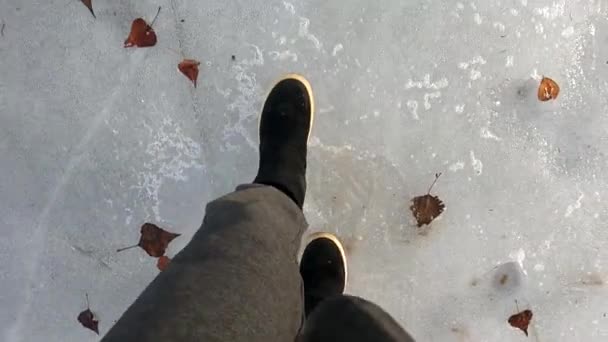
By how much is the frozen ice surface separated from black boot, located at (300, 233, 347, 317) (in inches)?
1.8

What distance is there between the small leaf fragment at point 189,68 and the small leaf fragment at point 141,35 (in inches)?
2.8

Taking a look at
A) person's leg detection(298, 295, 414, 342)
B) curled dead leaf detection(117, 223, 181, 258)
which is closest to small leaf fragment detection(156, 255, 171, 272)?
curled dead leaf detection(117, 223, 181, 258)

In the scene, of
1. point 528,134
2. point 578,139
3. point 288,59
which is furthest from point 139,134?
point 578,139

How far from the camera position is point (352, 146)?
3.65 ft

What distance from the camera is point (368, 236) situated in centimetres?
113

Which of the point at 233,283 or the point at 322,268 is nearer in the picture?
the point at 233,283

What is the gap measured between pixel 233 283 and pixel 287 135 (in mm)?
417

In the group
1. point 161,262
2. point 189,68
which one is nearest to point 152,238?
point 161,262

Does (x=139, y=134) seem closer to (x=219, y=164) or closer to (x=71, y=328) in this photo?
(x=219, y=164)

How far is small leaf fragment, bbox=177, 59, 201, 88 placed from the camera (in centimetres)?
110

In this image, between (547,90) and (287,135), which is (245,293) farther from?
(547,90)

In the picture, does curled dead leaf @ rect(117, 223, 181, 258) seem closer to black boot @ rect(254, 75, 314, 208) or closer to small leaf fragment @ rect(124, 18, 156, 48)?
black boot @ rect(254, 75, 314, 208)

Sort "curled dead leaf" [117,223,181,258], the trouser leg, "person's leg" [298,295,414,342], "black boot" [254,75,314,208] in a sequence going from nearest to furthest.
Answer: the trouser leg
"person's leg" [298,295,414,342]
"black boot" [254,75,314,208]
"curled dead leaf" [117,223,181,258]

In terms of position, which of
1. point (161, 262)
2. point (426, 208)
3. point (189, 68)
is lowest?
point (161, 262)
